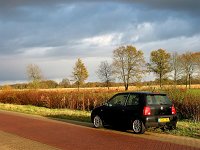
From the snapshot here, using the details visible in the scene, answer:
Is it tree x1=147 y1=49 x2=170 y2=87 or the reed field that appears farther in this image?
tree x1=147 y1=49 x2=170 y2=87

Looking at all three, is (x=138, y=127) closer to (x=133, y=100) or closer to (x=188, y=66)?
(x=133, y=100)

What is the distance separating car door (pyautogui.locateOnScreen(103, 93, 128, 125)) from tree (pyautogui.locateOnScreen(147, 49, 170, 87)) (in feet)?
Result: 186

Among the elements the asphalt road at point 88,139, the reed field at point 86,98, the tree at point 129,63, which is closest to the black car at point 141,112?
the asphalt road at point 88,139

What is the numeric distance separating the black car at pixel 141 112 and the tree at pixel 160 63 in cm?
5708

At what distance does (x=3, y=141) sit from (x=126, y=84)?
58358 mm

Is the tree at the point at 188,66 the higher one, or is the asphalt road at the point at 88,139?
the tree at the point at 188,66

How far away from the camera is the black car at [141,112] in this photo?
13555 mm

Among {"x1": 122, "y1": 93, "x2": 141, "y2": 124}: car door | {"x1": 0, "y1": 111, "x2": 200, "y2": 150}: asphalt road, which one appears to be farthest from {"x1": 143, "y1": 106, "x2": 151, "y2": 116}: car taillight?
{"x1": 0, "y1": 111, "x2": 200, "y2": 150}: asphalt road

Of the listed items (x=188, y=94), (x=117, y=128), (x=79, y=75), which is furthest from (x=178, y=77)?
(x=117, y=128)

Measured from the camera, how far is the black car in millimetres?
13555

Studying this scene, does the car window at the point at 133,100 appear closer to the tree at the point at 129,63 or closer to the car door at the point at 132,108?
the car door at the point at 132,108

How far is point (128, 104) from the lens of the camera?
567 inches

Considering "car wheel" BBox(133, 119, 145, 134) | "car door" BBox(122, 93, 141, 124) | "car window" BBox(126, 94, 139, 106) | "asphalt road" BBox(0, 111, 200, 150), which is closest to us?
"asphalt road" BBox(0, 111, 200, 150)

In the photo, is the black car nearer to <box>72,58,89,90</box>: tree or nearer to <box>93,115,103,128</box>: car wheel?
<box>93,115,103,128</box>: car wheel
